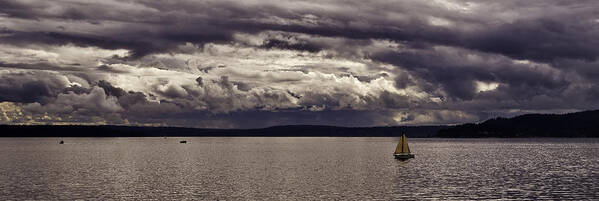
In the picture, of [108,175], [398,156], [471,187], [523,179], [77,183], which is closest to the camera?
[471,187]

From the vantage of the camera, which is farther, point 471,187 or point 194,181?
point 194,181

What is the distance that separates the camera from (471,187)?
88.7 metres

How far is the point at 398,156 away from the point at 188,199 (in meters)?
107

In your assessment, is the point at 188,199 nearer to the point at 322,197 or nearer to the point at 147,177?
the point at 322,197

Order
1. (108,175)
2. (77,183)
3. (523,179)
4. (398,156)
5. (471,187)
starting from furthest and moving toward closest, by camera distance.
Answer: (398,156)
(108,175)
(523,179)
(77,183)
(471,187)

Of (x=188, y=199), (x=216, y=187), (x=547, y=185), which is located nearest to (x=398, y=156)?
(x=547, y=185)

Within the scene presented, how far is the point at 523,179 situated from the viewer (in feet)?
336

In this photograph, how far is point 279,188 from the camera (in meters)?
88.9

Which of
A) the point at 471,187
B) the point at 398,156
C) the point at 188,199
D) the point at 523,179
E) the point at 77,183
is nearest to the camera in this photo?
the point at 188,199

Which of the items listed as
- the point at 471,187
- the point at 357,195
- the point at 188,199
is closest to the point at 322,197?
the point at 357,195

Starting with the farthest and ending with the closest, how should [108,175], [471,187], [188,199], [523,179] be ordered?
1. [108,175]
2. [523,179]
3. [471,187]
4. [188,199]

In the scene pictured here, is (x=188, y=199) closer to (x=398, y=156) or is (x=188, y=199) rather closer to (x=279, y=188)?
(x=279, y=188)

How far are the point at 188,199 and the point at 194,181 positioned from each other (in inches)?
971

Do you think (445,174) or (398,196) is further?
Result: (445,174)
